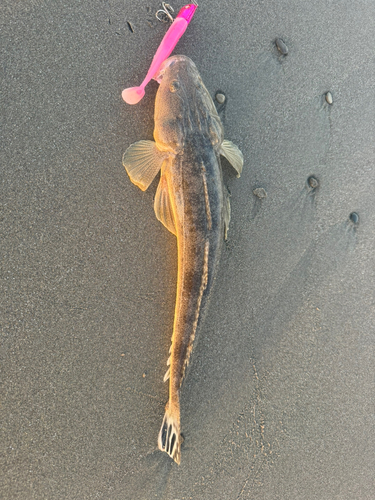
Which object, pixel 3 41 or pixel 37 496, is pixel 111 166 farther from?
pixel 37 496

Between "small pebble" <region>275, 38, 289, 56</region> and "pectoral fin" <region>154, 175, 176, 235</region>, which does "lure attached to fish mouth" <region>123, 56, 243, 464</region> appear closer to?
"pectoral fin" <region>154, 175, 176, 235</region>

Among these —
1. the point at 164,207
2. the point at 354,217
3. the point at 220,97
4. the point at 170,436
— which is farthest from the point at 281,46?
the point at 170,436

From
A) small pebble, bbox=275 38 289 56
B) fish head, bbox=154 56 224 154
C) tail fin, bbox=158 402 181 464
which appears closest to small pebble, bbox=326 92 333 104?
small pebble, bbox=275 38 289 56

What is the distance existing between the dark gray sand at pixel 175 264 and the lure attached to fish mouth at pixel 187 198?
0.29 meters

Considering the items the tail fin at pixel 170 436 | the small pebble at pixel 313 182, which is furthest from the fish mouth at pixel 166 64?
the tail fin at pixel 170 436

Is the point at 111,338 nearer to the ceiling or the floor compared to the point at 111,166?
nearer to the floor

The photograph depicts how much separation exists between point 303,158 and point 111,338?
8.21 ft

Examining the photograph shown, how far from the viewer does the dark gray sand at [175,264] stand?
8.71 feet

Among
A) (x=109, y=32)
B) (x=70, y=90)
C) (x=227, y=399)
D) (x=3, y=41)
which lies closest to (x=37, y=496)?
(x=227, y=399)

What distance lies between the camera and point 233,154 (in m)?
2.81

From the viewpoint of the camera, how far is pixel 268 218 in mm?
3027

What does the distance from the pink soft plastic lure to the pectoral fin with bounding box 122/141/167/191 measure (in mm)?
427

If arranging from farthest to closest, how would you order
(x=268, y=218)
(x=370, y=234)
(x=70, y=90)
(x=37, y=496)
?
1. (x=370, y=234)
2. (x=268, y=218)
3. (x=70, y=90)
4. (x=37, y=496)

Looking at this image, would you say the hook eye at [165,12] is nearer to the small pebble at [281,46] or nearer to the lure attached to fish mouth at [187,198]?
the lure attached to fish mouth at [187,198]
